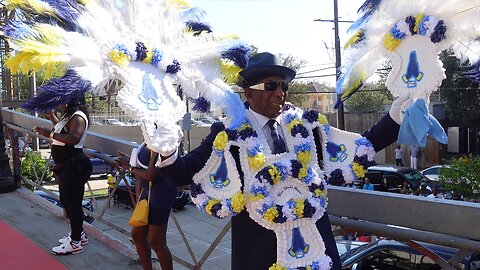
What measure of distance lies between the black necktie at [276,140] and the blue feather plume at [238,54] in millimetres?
302

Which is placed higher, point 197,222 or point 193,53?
point 193,53

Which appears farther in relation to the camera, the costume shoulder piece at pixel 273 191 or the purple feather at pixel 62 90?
the costume shoulder piece at pixel 273 191

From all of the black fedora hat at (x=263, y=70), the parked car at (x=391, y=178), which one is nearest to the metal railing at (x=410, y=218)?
the black fedora hat at (x=263, y=70)

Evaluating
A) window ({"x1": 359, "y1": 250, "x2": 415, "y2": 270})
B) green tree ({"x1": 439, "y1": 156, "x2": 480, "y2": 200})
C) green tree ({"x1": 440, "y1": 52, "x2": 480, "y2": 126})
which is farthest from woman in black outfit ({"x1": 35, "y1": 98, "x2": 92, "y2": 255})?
green tree ({"x1": 440, "y1": 52, "x2": 480, "y2": 126})

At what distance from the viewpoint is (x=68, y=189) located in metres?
3.74

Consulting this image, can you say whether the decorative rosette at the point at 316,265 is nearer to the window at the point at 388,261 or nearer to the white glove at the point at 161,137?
the white glove at the point at 161,137

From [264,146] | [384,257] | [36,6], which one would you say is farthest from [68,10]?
[384,257]

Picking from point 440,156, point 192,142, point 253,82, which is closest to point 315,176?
point 253,82

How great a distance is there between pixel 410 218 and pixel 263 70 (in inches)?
33.3

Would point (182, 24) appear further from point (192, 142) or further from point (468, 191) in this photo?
point (192, 142)

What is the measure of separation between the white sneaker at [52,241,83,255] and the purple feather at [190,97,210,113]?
2115 millimetres

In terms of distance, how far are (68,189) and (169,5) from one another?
6.87 ft

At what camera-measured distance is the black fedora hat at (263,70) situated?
205 cm

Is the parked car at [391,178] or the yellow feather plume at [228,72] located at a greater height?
the yellow feather plume at [228,72]
